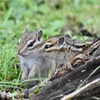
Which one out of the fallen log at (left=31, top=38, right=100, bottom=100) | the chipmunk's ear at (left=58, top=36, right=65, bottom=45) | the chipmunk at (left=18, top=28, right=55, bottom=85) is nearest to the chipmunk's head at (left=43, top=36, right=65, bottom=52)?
the chipmunk's ear at (left=58, top=36, right=65, bottom=45)

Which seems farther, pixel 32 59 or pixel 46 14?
pixel 46 14

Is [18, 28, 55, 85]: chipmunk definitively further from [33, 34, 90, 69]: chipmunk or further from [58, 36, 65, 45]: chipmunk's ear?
[58, 36, 65, 45]: chipmunk's ear

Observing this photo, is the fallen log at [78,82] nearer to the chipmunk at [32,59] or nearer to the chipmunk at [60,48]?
the chipmunk at [32,59]

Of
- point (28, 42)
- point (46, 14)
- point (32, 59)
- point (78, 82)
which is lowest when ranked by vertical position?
point (46, 14)

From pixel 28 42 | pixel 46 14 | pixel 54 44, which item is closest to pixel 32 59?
pixel 28 42

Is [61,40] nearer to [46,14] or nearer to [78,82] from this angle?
[78,82]
